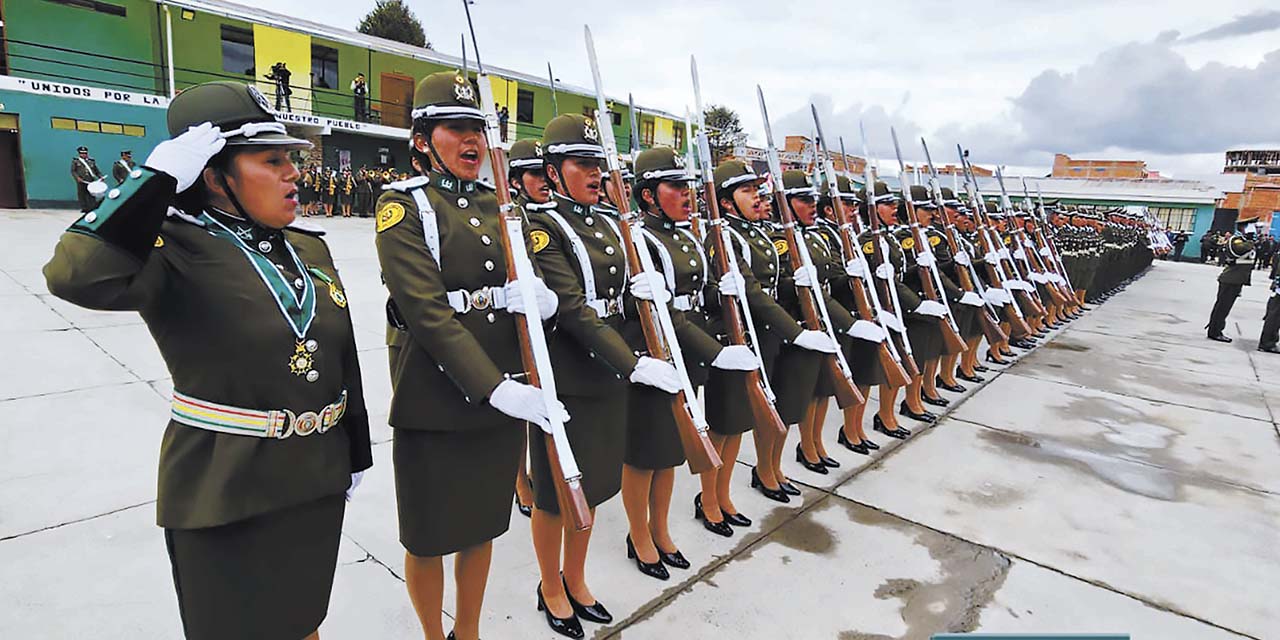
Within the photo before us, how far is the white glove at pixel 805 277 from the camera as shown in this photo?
13.1ft

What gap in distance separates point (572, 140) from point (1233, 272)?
11.2 m

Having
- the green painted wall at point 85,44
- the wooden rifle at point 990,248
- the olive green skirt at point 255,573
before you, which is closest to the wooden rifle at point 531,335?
the olive green skirt at point 255,573

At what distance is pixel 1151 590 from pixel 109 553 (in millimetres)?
4777

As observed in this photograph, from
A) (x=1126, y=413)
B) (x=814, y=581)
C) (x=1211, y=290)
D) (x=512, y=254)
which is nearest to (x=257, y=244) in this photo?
(x=512, y=254)

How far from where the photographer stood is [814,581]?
10.6ft

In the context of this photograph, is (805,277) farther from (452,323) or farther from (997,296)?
(997,296)

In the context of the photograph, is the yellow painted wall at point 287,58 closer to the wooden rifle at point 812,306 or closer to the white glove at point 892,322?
the wooden rifle at point 812,306

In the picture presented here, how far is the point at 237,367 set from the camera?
1.54 m

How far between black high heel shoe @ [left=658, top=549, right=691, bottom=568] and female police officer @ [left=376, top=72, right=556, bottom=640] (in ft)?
3.77

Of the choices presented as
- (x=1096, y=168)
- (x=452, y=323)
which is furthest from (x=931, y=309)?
(x=1096, y=168)

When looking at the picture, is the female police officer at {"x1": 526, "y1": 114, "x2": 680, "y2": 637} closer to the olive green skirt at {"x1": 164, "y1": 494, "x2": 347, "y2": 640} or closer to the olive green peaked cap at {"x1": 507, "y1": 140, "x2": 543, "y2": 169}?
the olive green peaked cap at {"x1": 507, "y1": 140, "x2": 543, "y2": 169}

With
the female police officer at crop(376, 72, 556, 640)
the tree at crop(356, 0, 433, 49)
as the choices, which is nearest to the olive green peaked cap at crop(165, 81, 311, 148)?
the female police officer at crop(376, 72, 556, 640)

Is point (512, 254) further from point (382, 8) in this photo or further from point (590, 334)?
point (382, 8)

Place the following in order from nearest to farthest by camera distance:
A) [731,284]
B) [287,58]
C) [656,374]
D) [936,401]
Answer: [656,374] → [731,284] → [936,401] → [287,58]
